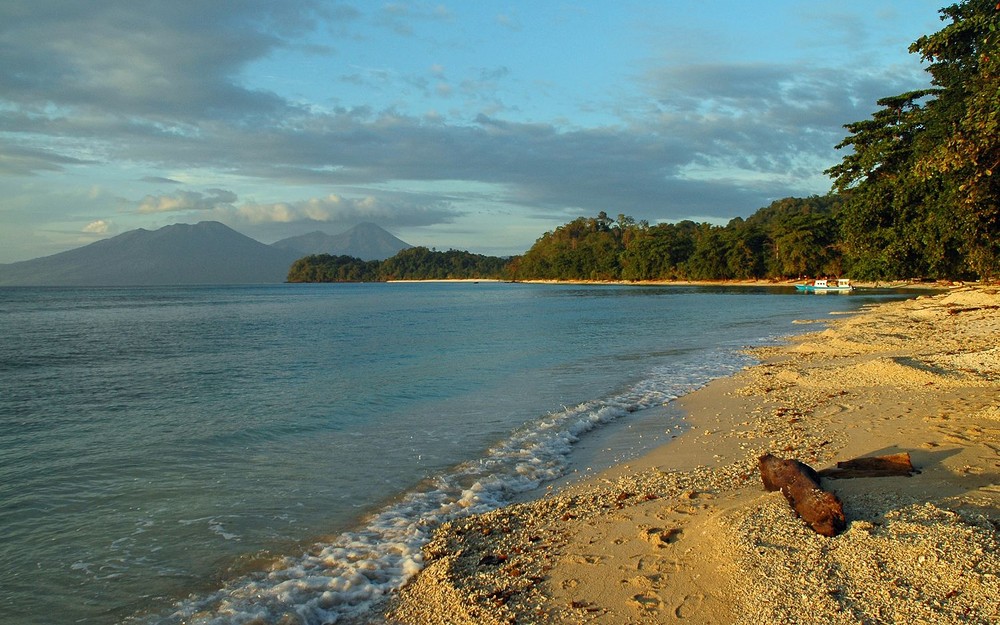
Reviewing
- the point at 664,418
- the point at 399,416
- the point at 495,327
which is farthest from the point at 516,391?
the point at 495,327

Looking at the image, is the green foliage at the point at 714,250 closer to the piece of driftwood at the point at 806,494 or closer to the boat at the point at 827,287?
the boat at the point at 827,287

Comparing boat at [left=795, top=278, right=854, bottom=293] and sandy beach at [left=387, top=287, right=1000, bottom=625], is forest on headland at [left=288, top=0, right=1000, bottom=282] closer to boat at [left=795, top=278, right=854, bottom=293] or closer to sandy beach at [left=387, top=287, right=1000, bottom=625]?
sandy beach at [left=387, top=287, right=1000, bottom=625]

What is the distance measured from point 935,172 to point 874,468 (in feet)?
54.3

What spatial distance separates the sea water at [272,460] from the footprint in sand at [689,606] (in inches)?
99.7

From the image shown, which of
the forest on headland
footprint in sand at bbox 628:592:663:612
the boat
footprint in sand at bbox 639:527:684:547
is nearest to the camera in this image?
footprint in sand at bbox 628:592:663:612

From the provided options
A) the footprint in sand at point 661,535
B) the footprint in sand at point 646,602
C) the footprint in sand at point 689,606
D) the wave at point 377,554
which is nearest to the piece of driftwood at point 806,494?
the footprint in sand at point 661,535

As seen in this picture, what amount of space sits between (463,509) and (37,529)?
5.14 metres

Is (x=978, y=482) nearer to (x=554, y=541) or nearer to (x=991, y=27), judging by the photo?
(x=554, y=541)

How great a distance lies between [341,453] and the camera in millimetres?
10289

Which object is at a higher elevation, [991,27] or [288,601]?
[991,27]

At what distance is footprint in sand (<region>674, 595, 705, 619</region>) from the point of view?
446 cm

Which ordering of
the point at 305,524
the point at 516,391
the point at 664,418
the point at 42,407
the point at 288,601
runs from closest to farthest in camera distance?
the point at 288,601
the point at 305,524
the point at 664,418
the point at 42,407
the point at 516,391

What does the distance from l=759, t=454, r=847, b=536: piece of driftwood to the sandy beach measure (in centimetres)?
10

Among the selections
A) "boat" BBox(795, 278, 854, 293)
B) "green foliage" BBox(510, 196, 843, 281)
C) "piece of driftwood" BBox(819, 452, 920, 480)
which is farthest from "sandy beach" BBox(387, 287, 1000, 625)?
"boat" BBox(795, 278, 854, 293)
